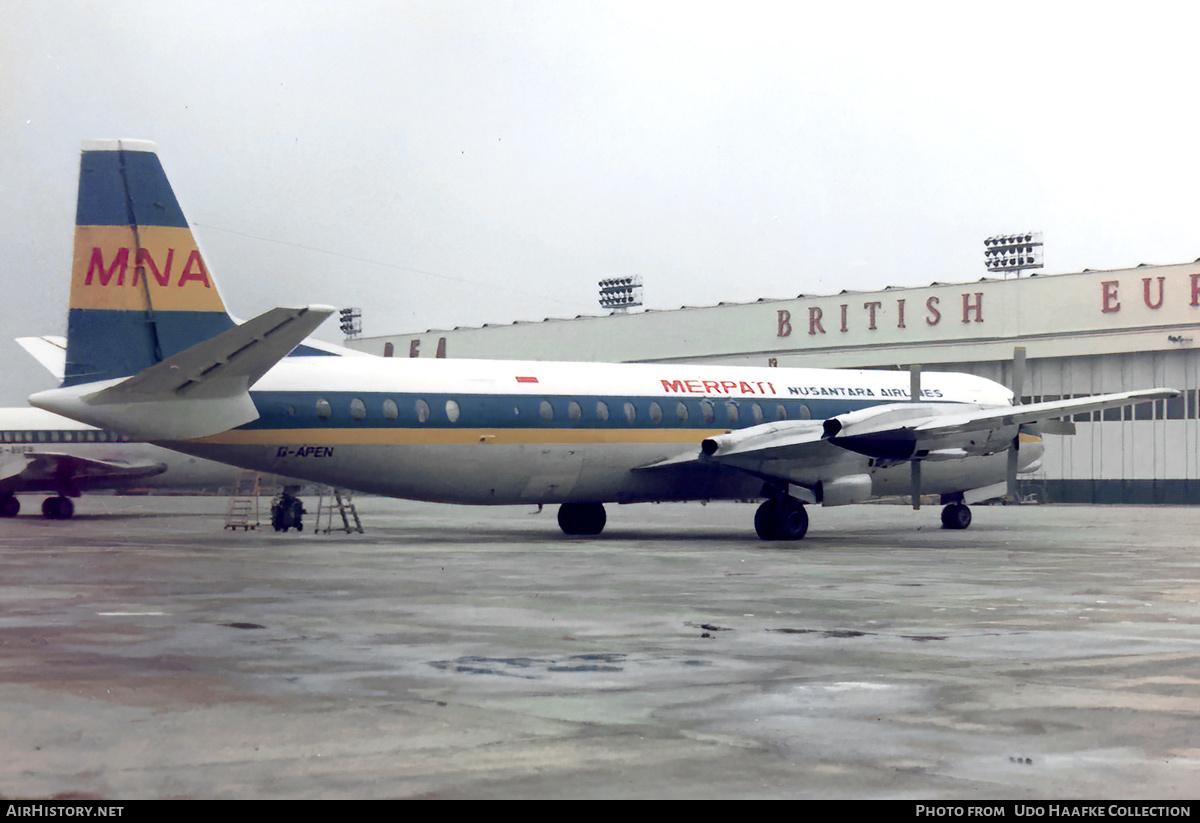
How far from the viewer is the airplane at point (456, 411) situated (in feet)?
67.9

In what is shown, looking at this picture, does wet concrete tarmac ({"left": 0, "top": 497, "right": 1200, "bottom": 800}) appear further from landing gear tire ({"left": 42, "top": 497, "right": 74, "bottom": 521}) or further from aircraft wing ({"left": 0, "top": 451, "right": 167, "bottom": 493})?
landing gear tire ({"left": 42, "top": 497, "right": 74, "bottom": 521})

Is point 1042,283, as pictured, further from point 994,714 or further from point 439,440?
point 994,714

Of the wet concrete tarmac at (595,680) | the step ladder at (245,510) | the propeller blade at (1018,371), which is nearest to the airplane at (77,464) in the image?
the step ladder at (245,510)

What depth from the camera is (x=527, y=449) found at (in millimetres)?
24359

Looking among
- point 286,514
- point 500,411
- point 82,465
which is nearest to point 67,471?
point 82,465

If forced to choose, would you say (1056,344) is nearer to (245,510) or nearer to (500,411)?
(245,510)

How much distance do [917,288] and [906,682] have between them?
170 feet

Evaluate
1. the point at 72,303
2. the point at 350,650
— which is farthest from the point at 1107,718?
the point at 72,303

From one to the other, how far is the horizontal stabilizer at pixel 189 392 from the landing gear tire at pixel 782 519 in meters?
11.0

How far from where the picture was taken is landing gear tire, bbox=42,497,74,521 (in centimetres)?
3791

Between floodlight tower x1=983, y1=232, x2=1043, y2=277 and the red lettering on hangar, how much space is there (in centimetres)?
Result: 3860

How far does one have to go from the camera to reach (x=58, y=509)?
1496 inches

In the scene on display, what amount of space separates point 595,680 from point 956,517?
964 inches

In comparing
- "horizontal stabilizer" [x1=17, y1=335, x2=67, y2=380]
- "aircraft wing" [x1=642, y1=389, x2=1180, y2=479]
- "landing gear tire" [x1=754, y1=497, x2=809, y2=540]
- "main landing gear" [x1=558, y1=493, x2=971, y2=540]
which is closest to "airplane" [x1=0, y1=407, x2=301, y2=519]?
"horizontal stabilizer" [x1=17, y1=335, x2=67, y2=380]
